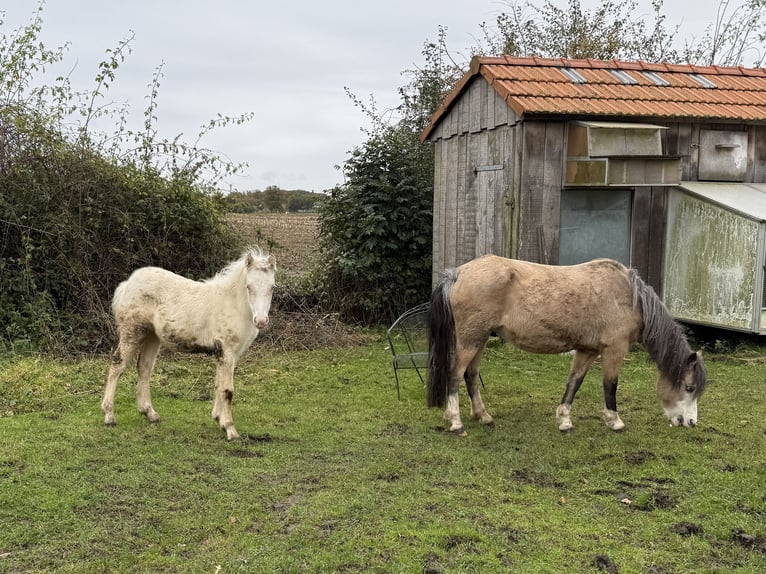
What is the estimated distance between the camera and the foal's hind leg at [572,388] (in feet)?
19.4

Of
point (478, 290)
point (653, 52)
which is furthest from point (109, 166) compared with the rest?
point (653, 52)

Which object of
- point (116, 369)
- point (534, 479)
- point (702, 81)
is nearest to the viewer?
point (534, 479)

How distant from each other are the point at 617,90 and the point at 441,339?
548 centimetres

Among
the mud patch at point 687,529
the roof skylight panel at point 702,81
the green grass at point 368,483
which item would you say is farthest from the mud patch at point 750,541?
the roof skylight panel at point 702,81

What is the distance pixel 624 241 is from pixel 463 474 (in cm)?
550

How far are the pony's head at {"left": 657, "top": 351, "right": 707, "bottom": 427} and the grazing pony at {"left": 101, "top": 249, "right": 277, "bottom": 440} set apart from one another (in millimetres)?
3568

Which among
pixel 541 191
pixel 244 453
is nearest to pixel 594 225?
pixel 541 191

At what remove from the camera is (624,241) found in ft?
30.0

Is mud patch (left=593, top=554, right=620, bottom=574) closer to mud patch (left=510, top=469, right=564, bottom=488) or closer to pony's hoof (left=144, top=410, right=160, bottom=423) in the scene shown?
mud patch (left=510, top=469, right=564, bottom=488)

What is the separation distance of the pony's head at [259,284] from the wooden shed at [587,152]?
4.35 meters

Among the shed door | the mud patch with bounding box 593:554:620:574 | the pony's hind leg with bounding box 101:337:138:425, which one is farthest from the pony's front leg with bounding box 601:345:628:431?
the pony's hind leg with bounding box 101:337:138:425

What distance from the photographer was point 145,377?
605 cm

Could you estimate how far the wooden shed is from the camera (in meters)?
8.44

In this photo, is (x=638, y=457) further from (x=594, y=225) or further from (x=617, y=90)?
(x=617, y=90)
